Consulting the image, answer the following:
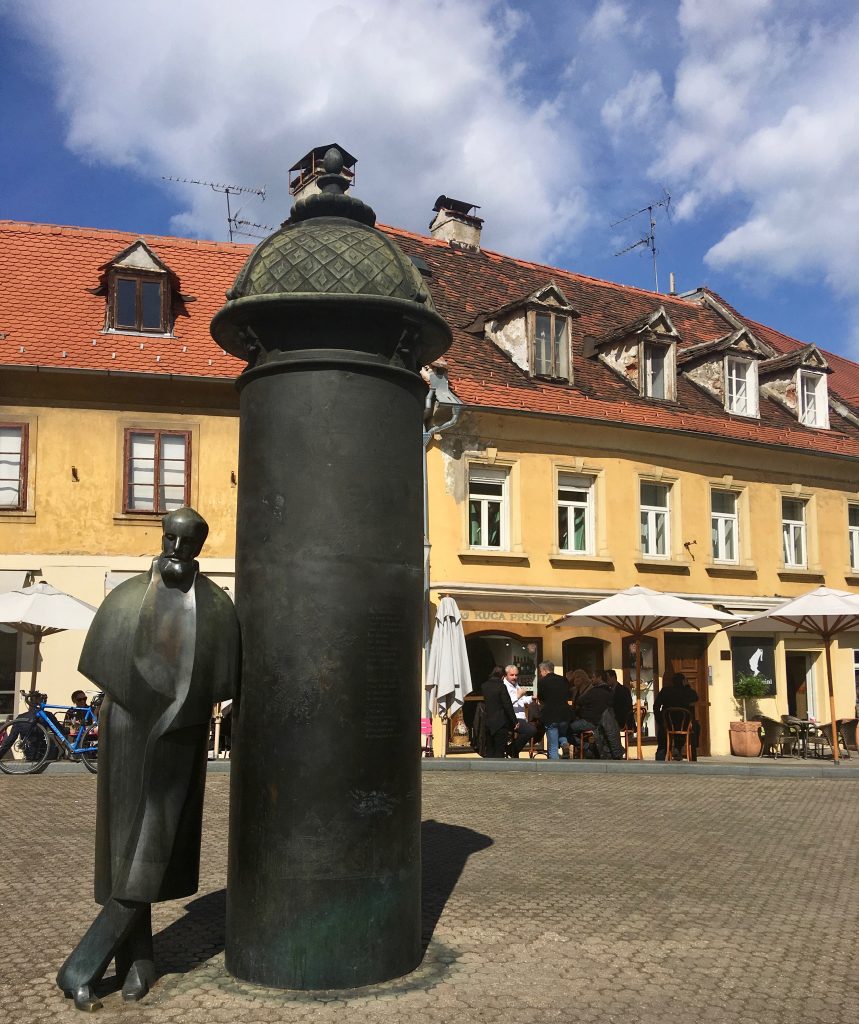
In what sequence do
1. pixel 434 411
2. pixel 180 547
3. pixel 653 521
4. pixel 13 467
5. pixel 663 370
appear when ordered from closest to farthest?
pixel 180 547 < pixel 13 467 < pixel 434 411 < pixel 653 521 < pixel 663 370

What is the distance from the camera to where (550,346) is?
2492 cm

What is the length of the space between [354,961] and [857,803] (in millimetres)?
9326

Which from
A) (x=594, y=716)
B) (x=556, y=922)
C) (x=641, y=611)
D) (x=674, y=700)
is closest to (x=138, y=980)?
(x=556, y=922)

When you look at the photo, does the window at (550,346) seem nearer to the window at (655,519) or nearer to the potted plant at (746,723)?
the window at (655,519)

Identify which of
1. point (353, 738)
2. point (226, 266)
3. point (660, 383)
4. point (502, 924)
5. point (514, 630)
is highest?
point (226, 266)

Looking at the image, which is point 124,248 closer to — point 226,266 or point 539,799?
point 226,266

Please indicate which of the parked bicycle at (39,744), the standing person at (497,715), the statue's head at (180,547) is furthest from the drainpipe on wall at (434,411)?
the statue's head at (180,547)

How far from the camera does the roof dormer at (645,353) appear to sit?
85.2ft

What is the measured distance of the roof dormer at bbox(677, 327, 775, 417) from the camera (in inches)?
1081

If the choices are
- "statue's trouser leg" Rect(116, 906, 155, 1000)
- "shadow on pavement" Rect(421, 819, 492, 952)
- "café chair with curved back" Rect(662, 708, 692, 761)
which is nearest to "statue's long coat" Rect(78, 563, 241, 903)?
"statue's trouser leg" Rect(116, 906, 155, 1000)

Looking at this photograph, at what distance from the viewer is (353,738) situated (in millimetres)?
5340

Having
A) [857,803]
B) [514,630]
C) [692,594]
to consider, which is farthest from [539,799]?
[692,594]

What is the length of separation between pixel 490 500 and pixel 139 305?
7756 millimetres

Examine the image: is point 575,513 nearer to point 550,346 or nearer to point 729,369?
point 550,346
